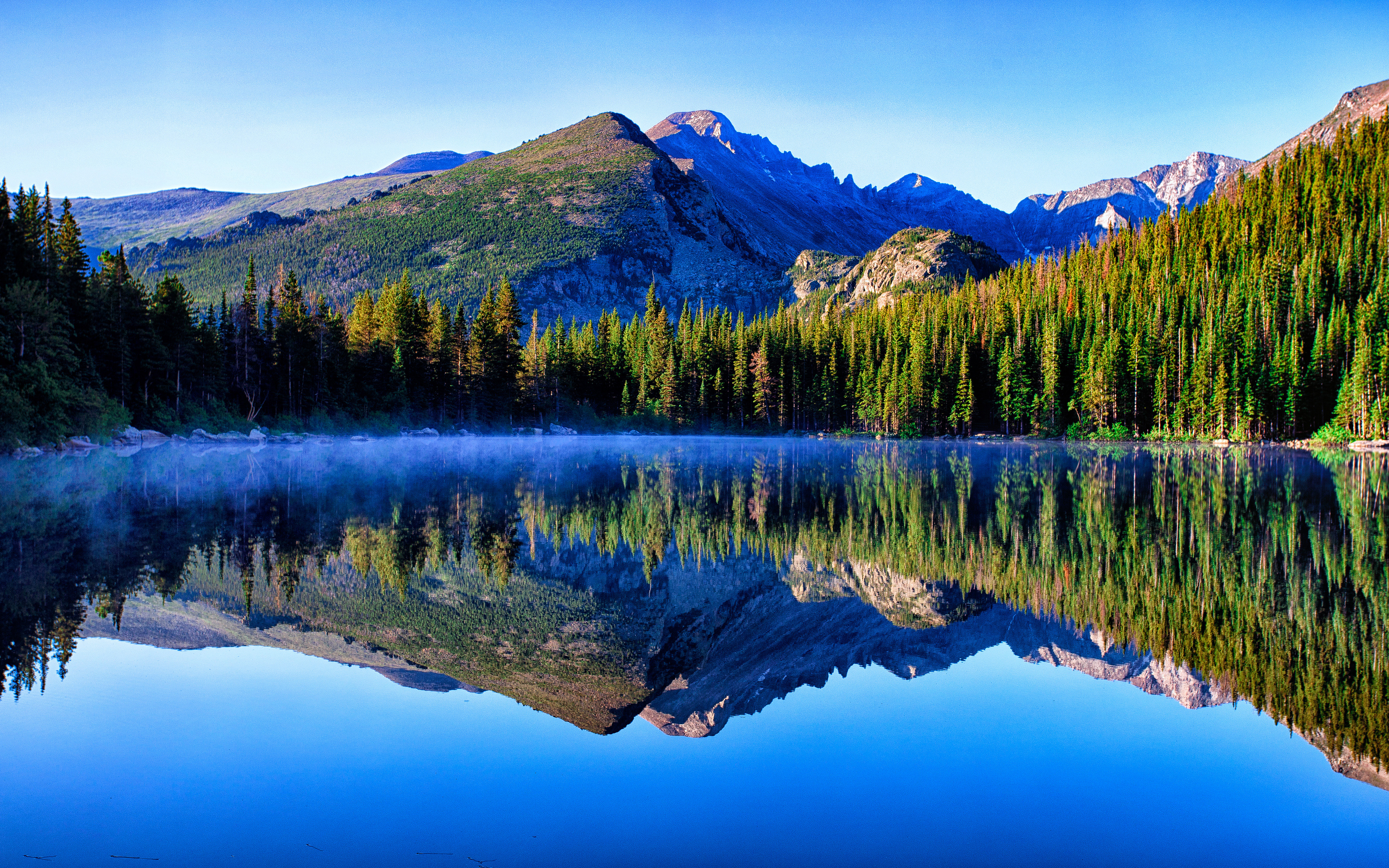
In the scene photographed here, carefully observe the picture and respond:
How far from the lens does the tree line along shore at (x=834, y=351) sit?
47.5m

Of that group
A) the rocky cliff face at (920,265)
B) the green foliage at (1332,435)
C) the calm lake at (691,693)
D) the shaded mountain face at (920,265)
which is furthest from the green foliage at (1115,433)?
the rocky cliff face at (920,265)

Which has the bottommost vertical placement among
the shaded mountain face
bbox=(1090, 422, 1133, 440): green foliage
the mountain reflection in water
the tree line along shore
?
bbox=(1090, 422, 1133, 440): green foliage

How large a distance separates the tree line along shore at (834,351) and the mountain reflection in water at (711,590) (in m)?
27.8

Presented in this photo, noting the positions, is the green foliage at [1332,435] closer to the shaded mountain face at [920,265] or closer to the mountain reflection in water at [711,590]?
the mountain reflection in water at [711,590]

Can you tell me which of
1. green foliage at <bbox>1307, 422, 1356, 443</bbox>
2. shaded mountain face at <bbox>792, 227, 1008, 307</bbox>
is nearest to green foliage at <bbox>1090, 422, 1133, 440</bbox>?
green foliage at <bbox>1307, 422, 1356, 443</bbox>

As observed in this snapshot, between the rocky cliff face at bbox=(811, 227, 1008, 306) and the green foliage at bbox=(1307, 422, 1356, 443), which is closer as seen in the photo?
the green foliage at bbox=(1307, 422, 1356, 443)

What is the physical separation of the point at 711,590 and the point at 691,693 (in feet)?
11.9

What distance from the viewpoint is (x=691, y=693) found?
688cm

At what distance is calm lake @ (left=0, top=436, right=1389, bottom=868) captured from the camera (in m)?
4.44

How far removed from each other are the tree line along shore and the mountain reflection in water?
27835 mm

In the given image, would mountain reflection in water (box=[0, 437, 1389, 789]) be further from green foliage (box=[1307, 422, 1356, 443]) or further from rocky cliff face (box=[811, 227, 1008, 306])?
rocky cliff face (box=[811, 227, 1008, 306])

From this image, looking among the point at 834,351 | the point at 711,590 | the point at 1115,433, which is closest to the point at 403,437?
the point at 834,351

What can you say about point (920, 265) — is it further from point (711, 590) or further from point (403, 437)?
point (711, 590)

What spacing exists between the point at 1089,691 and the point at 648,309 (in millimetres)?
95827
